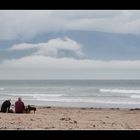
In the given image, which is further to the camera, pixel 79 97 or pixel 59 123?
pixel 79 97

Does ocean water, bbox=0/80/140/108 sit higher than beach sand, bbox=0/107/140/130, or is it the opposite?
ocean water, bbox=0/80/140/108

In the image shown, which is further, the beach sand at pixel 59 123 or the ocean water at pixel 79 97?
the ocean water at pixel 79 97

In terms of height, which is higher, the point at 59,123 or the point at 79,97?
the point at 79,97

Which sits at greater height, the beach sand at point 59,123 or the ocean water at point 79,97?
the ocean water at point 79,97

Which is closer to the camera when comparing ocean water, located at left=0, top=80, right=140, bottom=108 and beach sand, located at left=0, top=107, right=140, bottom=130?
beach sand, located at left=0, top=107, right=140, bottom=130
